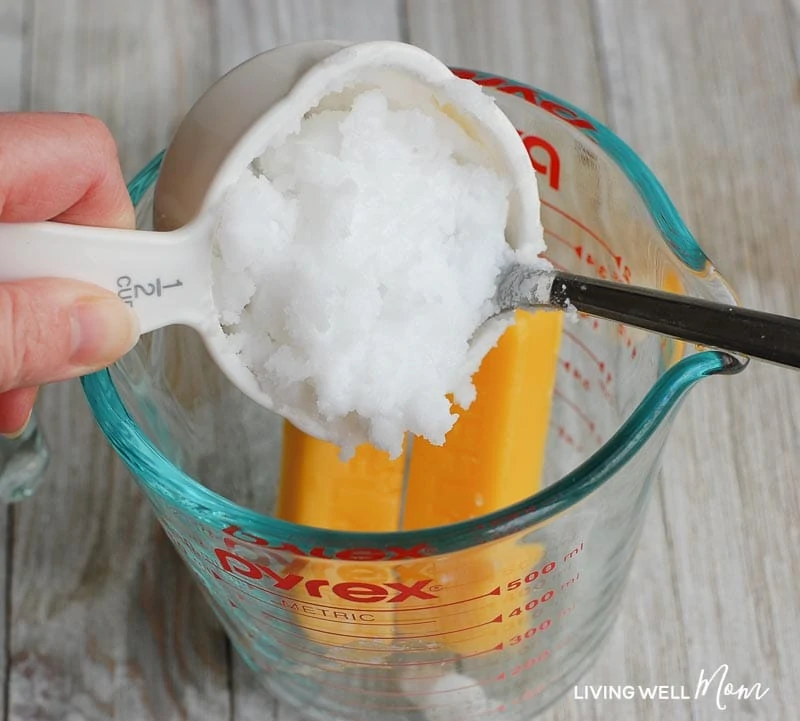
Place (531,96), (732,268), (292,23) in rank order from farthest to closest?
(292,23) < (732,268) < (531,96)

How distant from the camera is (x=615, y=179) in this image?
63 centimetres

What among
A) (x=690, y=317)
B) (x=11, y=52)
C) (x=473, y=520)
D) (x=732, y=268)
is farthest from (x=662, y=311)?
(x=11, y=52)

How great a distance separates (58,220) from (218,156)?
0.10 m

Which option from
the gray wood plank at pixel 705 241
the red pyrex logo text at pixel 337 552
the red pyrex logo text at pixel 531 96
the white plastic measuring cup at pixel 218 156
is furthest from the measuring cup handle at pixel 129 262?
the gray wood plank at pixel 705 241

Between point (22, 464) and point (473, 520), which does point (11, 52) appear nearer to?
point (22, 464)

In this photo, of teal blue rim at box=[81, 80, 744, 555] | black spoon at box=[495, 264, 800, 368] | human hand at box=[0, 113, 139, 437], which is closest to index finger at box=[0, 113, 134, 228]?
human hand at box=[0, 113, 139, 437]

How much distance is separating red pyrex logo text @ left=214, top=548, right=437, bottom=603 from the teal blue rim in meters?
0.04

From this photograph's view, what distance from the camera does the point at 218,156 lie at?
1.74ft

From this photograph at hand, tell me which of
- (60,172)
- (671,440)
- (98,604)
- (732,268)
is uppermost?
(60,172)

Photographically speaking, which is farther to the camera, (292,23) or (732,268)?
(292,23)

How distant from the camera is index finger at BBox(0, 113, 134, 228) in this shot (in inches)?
19.5

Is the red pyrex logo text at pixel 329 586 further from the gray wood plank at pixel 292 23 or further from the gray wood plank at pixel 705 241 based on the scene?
the gray wood plank at pixel 292 23

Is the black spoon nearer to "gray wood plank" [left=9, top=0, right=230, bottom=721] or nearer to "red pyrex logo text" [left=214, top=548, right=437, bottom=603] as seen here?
"red pyrex logo text" [left=214, top=548, right=437, bottom=603]

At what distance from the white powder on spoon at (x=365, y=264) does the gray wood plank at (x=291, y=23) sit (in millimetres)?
422
